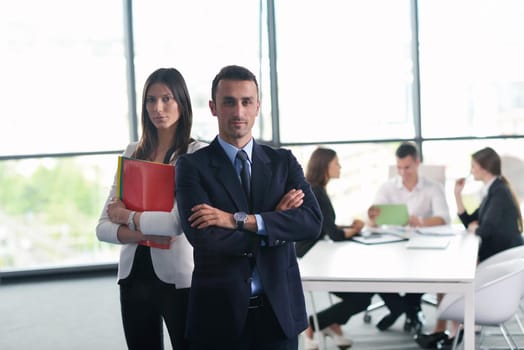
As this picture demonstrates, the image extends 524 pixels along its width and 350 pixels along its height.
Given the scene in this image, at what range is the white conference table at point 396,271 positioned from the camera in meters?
3.55

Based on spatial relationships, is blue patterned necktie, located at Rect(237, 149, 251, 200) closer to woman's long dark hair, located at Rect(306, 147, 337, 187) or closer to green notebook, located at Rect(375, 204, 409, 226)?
woman's long dark hair, located at Rect(306, 147, 337, 187)

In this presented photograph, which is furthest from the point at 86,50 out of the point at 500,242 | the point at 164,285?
the point at 164,285

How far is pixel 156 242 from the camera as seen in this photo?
2570 mm

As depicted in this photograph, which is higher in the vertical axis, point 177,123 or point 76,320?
point 177,123

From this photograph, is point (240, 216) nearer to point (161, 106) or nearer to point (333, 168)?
point (161, 106)

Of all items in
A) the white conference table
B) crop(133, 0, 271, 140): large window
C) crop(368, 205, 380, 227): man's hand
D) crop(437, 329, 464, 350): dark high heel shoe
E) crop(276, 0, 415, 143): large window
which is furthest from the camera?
crop(133, 0, 271, 140): large window

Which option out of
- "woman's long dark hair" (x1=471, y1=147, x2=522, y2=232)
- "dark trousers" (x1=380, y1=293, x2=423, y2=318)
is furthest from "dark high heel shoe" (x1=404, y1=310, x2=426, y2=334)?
"woman's long dark hair" (x1=471, y1=147, x2=522, y2=232)

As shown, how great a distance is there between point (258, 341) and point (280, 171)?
1.79 feet

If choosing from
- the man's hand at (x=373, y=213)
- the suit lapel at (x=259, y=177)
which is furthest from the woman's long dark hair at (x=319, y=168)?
the suit lapel at (x=259, y=177)

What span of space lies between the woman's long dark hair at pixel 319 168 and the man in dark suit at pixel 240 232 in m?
2.63

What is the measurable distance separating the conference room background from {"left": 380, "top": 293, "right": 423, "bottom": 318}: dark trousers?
2237mm

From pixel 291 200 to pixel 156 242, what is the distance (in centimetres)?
54

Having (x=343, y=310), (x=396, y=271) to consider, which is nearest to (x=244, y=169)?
(x=396, y=271)

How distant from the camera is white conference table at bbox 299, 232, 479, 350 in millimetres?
3555
